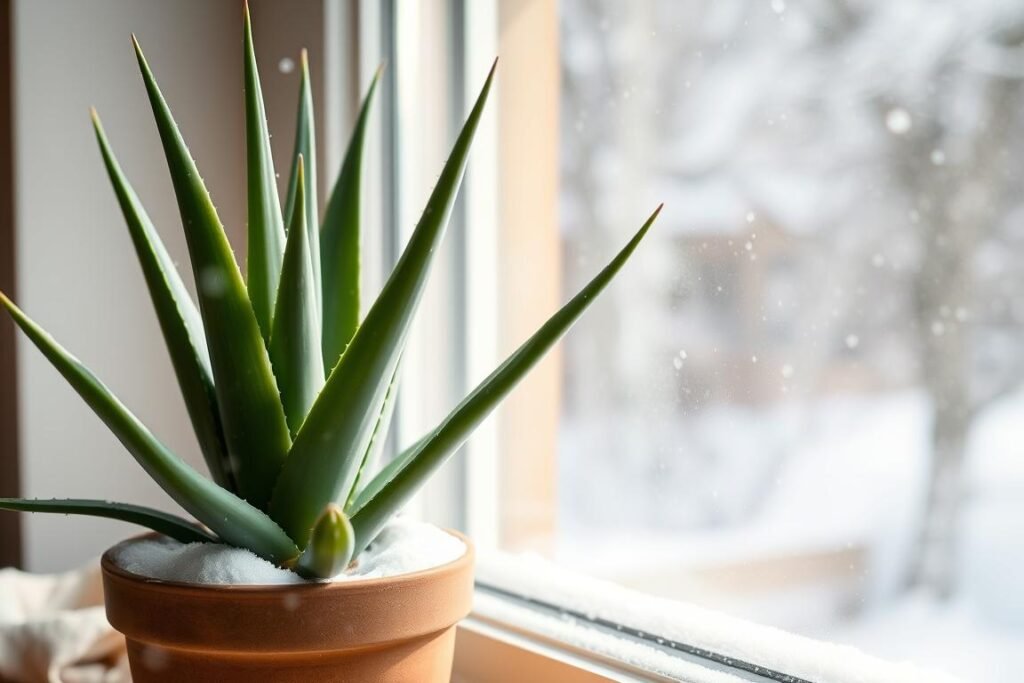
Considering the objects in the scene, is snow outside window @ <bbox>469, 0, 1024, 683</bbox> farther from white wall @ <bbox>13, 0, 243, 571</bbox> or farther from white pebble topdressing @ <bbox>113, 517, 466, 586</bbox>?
white wall @ <bbox>13, 0, 243, 571</bbox>

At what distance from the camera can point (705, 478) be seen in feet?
2.72

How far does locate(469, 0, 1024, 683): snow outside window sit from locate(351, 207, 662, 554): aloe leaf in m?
0.26

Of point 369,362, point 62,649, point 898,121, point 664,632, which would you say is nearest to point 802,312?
point 898,121

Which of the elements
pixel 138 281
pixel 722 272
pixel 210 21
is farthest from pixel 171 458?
pixel 210 21

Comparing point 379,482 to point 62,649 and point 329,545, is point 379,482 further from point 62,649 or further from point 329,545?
point 62,649

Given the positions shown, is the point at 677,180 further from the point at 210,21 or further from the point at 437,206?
the point at 210,21

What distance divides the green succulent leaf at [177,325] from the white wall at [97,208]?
457 mm

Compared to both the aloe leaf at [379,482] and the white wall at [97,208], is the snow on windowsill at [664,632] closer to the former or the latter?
the aloe leaf at [379,482]

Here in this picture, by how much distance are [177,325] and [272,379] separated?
0.07m

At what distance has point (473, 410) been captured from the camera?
1.78 feet

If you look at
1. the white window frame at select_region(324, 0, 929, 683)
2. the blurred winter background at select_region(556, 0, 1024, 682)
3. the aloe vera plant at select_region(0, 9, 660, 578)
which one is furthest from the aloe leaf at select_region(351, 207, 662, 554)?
the white window frame at select_region(324, 0, 929, 683)

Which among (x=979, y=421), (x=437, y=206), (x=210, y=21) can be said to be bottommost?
(x=979, y=421)

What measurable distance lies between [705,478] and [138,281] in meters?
0.65

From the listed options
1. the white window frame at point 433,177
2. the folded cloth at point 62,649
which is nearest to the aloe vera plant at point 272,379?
the folded cloth at point 62,649
